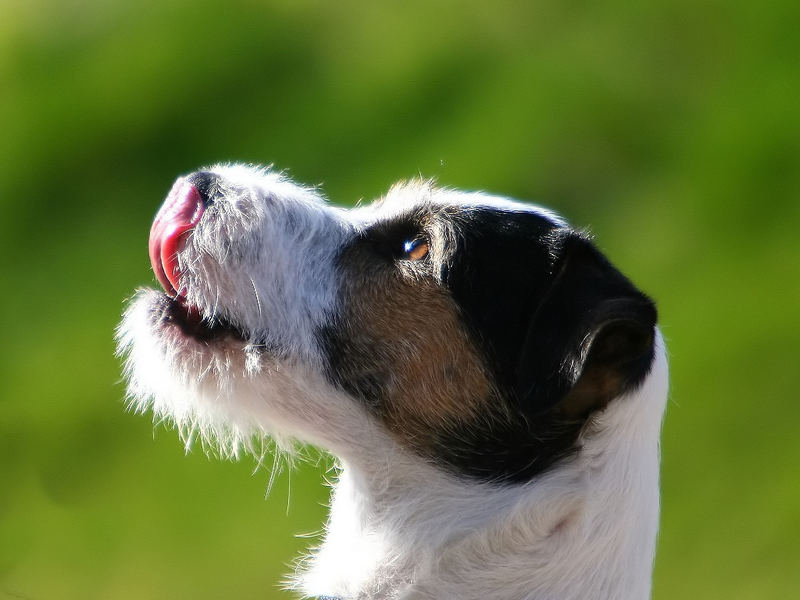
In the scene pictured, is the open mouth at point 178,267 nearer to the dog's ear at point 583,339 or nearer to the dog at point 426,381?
the dog at point 426,381

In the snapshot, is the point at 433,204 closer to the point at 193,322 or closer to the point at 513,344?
the point at 513,344

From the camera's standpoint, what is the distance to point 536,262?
2.64m

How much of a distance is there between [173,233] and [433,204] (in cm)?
70

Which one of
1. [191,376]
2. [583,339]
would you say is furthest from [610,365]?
[191,376]

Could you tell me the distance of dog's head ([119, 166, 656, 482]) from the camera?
2.63m

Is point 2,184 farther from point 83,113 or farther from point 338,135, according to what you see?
point 338,135

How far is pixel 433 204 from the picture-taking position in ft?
9.27

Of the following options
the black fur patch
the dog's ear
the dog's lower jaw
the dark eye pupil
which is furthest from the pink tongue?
the dog's ear

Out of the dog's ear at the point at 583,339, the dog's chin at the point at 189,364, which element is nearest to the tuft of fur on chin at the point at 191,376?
the dog's chin at the point at 189,364

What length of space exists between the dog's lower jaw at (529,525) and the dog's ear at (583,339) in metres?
0.07

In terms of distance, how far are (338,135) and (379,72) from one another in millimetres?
666

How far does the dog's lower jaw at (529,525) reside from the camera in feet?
8.41

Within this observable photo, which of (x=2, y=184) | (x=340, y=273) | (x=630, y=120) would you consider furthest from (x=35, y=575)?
(x=630, y=120)

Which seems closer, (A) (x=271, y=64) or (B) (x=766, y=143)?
(B) (x=766, y=143)
